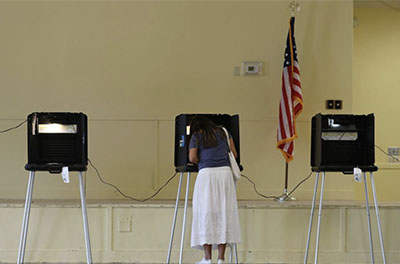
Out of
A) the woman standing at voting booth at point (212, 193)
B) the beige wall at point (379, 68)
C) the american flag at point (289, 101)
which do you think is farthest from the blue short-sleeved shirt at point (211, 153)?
the beige wall at point (379, 68)

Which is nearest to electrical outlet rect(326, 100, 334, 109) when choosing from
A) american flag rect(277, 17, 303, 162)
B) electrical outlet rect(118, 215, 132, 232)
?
american flag rect(277, 17, 303, 162)

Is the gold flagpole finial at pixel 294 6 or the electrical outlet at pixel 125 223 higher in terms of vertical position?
the gold flagpole finial at pixel 294 6

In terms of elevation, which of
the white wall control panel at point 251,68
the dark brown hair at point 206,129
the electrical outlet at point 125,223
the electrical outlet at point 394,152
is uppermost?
the white wall control panel at point 251,68

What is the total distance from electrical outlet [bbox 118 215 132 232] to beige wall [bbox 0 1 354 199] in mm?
808

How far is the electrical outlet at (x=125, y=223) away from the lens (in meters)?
3.67

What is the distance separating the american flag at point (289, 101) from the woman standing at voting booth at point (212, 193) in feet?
3.38

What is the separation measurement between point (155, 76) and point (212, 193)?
173 centimetres

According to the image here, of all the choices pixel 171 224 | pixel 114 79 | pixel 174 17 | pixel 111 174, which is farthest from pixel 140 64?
pixel 171 224

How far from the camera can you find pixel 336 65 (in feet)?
14.9

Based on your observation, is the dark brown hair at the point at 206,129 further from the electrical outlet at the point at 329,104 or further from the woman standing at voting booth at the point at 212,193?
the electrical outlet at the point at 329,104

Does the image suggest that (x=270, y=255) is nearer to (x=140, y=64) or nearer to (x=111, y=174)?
(x=111, y=174)

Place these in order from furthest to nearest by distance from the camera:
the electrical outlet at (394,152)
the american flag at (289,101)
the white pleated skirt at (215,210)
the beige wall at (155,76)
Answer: the electrical outlet at (394,152) < the beige wall at (155,76) < the american flag at (289,101) < the white pleated skirt at (215,210)

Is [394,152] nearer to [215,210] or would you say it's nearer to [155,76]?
[155,76]

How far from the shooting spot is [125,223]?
3.67 meters
